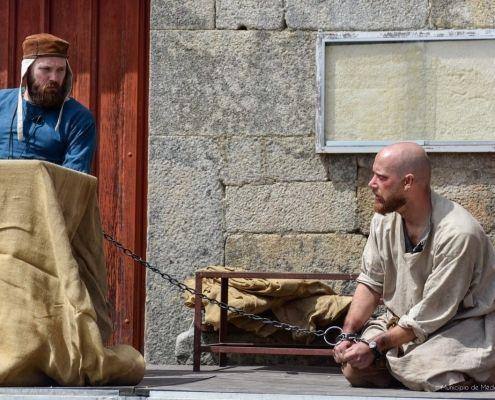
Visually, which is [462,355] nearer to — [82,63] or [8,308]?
[8,308]

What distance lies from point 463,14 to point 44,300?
3.07 meters

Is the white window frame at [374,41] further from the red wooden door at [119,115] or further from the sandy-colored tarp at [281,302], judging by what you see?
the red wooden door at [119,115]

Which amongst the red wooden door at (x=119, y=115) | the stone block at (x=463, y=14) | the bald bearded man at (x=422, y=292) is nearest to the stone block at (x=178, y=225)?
the red wooden door at (x=119, y=115)

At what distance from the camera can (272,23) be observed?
697 centimetres

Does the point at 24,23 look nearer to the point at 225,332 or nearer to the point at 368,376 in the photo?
the point at 225,332

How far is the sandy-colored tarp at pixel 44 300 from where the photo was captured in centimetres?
499

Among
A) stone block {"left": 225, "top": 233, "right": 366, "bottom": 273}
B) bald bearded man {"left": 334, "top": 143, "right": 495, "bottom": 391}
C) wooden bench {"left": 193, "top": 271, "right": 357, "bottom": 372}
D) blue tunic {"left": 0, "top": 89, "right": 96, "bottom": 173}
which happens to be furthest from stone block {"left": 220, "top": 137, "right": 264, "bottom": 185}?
bald bearded man {"left": 334, "top": 143, "right": 495, "bottom": 391}

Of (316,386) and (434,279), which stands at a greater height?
(434,279)

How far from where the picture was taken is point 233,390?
5023 millimetres

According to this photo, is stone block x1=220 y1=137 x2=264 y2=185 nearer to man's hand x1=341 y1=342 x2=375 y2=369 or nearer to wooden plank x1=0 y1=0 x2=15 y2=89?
wooden plank x1=0 y1=0 x2=15 y2=89

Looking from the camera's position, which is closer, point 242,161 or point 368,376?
point 368,376

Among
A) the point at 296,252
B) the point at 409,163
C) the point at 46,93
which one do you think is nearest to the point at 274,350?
the point at 296,252

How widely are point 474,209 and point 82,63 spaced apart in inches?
97.0

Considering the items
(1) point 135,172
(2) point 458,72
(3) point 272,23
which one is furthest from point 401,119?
(1) point 135,172
